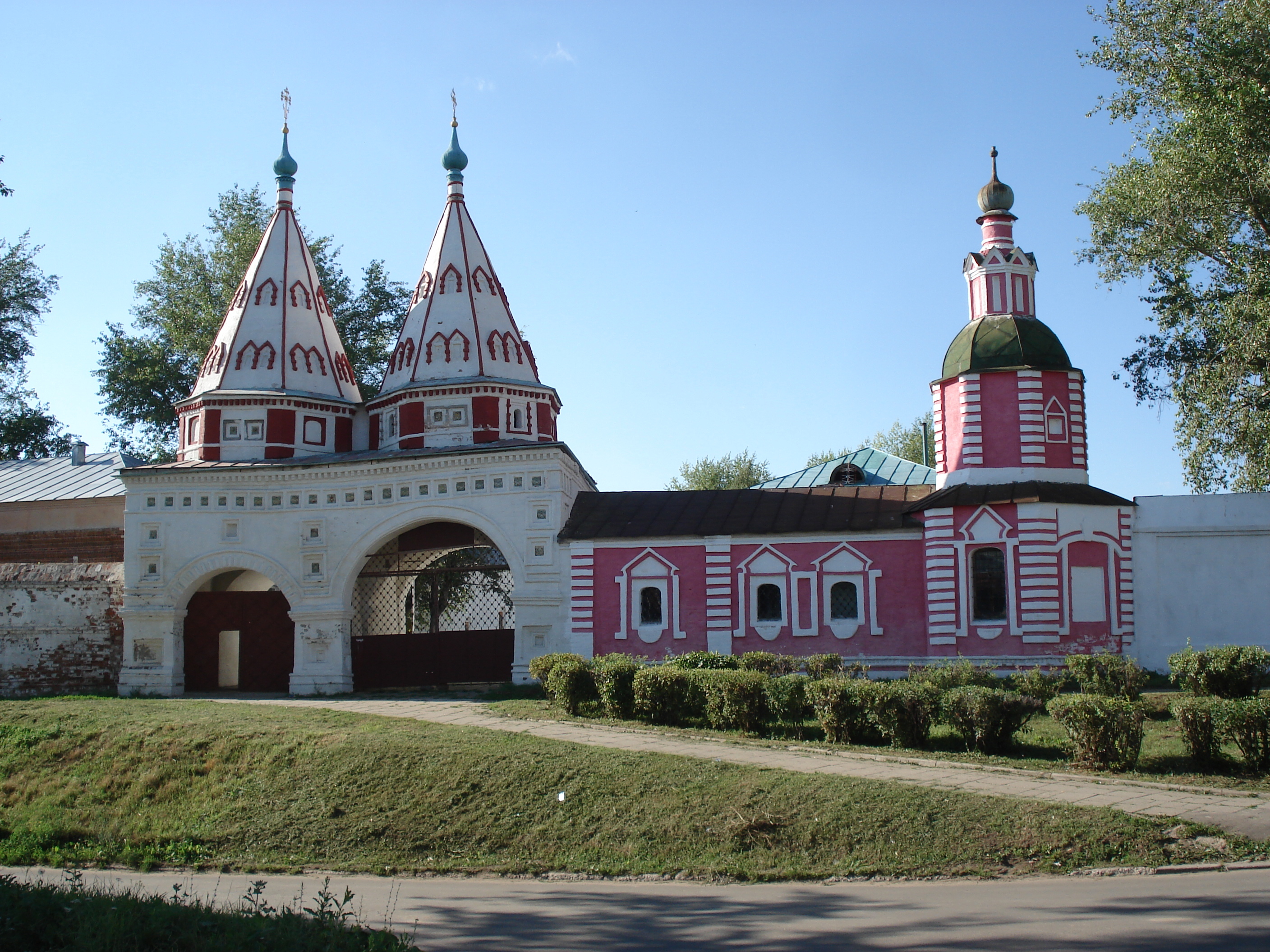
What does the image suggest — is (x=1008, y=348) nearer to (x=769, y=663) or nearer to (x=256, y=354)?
(x=769, y=663)

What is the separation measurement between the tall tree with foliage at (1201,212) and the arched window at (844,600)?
777 centimetres

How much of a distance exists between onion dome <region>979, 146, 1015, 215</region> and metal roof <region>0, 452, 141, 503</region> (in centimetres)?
1962

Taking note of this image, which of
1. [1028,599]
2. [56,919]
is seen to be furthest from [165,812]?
[1028,599]

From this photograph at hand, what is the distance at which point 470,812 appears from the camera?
37.3ft

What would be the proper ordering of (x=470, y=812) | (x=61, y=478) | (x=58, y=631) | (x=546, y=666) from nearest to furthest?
(x=470, y=812) → (x=546, y=666) → (x=58, y=631) → (x=61, y=478)

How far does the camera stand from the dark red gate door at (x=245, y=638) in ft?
74.8

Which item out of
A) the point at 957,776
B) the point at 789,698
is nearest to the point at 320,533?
the point at 789,698

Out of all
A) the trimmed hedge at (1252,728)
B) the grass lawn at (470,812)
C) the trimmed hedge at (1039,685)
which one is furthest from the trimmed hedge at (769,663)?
the trimmed hedge at (1252,728)

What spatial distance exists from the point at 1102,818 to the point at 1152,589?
37.9ft

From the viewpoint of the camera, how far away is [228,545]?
22.8 metres

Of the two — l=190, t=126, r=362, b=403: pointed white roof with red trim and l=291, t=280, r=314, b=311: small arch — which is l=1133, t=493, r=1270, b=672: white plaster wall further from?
l=291, t=280, r=314, b=311: small arch

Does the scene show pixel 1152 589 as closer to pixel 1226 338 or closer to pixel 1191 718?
pixel 1226 338

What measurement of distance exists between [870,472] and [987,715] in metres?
18.2

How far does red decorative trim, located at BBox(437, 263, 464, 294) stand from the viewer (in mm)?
24797
